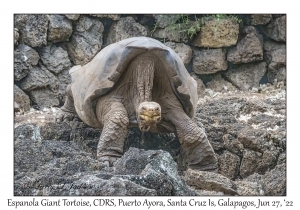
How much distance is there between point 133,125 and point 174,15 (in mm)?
3645

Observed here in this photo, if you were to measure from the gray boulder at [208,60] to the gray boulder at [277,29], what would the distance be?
0.76 metres

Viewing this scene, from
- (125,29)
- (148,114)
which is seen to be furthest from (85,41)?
(148,114)

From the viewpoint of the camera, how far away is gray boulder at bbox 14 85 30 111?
6473 mm

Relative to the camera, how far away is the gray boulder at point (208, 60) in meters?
7.34

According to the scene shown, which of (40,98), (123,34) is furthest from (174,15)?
(40,98)

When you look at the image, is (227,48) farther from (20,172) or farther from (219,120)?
(20,172)

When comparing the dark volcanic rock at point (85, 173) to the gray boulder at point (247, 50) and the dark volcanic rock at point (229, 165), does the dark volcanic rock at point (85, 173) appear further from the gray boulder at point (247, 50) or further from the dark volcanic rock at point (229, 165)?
the gray boulder at point (247, 50)

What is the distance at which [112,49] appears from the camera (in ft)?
13.8

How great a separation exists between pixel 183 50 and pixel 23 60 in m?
2.16

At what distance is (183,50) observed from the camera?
7.34 m

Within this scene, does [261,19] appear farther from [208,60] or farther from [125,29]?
[125,29]

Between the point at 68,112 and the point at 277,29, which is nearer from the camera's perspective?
the point at 68,112

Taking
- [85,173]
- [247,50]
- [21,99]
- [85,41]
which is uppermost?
[85,41]

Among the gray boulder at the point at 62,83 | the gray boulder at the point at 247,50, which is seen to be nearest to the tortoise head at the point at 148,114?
the gray boulder at the point at 62,83
